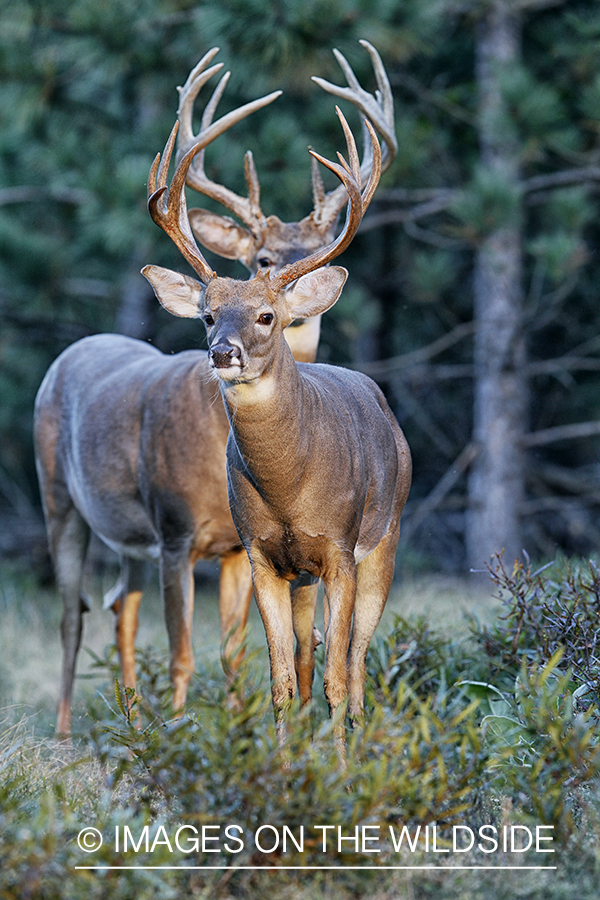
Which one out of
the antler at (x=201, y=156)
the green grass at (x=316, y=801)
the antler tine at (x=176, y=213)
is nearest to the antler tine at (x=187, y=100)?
the antler at (x=201, y=156)

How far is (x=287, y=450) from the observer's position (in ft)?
11.5

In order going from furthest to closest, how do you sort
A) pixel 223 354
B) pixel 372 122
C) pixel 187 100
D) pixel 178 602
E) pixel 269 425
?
pixel 372 122
pixel 187 100
pixel 178 602
pixel 269 425
pixel 223 354

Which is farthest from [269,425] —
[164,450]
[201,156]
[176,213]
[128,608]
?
[201,156]

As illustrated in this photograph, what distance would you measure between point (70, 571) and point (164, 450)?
1308 millimetres

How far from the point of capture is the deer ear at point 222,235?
595cm

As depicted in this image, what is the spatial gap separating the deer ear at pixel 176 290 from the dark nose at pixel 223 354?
57 cm

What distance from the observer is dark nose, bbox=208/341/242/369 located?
326cm

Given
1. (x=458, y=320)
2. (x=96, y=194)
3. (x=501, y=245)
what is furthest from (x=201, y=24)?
(x=458, y=320)

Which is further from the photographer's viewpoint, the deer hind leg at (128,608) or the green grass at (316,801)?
the deer hind leg at (128,608)

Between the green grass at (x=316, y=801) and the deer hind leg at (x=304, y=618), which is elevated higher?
the deer hind leg at (x=304, y=618)

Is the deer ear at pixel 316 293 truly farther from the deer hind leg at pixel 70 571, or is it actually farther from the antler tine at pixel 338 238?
the deer hind leg at pixel 70 571

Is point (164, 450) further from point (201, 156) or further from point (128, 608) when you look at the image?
point (201, 156)

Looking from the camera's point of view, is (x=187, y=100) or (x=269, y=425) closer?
(x=269, y=425)

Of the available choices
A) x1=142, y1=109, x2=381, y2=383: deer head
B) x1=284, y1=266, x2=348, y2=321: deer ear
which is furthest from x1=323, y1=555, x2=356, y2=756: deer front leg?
x1=284, y1=266, x2=348, y2=321: deer ear
